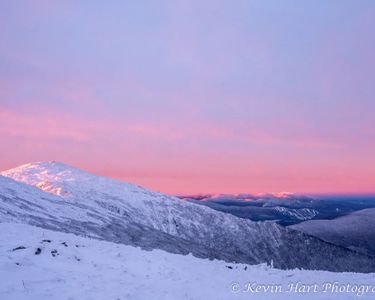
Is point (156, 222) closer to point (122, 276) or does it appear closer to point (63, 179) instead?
point (63, 179)

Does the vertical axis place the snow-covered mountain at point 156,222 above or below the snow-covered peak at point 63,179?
below

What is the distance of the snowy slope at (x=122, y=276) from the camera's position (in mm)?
15992

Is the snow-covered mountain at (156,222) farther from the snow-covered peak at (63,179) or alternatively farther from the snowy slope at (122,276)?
the snowy slope at (122,276)

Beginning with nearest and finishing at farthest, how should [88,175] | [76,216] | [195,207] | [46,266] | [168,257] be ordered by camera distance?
[46,266], [168,257], [76,216], [195,207], [88,175]

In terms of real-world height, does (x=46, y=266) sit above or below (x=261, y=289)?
above

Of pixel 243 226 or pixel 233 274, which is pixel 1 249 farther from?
pixel 243 226

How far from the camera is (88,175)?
5226 inches

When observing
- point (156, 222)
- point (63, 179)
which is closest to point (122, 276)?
point (156, 222)

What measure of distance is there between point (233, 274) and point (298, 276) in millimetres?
4232

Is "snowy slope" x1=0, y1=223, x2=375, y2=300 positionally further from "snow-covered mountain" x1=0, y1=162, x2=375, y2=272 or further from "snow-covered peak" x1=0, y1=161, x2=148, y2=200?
"snow-covered peak" x1=0, y1=161, x2=148, y2=200

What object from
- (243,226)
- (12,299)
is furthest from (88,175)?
(12,299)

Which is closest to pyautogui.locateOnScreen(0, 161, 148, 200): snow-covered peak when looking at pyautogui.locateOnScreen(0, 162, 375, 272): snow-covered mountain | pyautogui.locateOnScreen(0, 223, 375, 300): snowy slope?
pyautogui.locateOnScreen(0, 162, 375, 272): snow-covered mountain

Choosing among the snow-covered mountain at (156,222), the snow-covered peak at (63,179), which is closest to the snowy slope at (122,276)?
the snow-covered mountain at (156,222)

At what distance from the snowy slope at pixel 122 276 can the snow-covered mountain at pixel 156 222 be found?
34.9 metres
